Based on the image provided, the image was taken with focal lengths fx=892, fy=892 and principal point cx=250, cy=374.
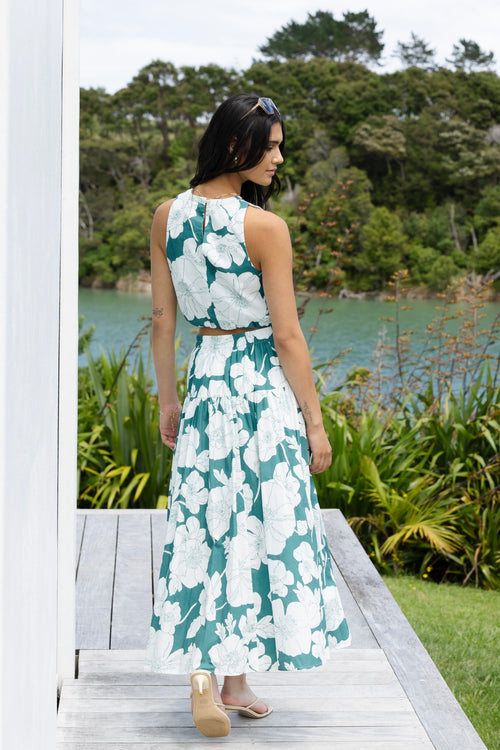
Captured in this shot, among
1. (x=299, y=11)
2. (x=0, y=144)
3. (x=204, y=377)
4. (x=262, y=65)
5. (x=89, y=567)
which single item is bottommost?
(x=89, y=567)

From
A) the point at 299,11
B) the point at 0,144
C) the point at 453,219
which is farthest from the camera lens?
the point at 299,11

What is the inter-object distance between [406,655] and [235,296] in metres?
1.07

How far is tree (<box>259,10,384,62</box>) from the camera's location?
1502 inches

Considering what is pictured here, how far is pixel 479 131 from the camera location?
109ft

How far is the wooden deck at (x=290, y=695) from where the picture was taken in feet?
6.19

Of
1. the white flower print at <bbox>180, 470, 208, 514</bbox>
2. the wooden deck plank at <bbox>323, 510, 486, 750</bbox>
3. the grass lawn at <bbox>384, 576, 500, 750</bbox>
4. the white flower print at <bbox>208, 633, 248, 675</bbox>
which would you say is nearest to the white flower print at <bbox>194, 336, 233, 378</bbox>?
the white flower print at <bbox>180, 470, 208, 514</bbox>

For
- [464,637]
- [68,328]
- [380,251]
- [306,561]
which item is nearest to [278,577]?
[306,561]

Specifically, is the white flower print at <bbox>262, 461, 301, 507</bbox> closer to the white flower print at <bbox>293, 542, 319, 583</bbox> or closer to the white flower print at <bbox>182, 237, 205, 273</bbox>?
the white flower print at <bbox>293, 542, 319, 583</bbox>

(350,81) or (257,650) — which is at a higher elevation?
(350,81)

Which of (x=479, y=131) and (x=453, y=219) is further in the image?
(x=479, y=131)

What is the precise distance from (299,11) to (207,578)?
137ft

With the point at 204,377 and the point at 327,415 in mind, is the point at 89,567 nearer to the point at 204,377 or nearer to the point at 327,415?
the point at 204,377

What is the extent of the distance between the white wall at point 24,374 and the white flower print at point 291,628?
716 mm

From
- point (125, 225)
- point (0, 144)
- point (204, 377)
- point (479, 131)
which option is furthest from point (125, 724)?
point (479, 131)
